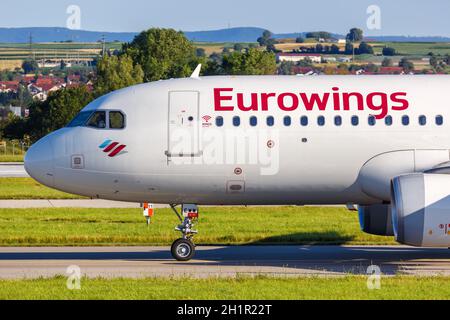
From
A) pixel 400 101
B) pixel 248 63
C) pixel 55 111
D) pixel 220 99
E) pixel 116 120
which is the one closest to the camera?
pixel 400 101

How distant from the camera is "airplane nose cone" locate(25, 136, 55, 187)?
27.4m

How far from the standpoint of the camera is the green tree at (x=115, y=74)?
105m

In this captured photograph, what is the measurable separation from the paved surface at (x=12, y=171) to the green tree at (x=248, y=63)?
37.5 metres

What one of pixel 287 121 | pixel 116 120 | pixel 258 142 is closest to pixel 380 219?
pixel 287 121

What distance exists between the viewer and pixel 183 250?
28.0 m

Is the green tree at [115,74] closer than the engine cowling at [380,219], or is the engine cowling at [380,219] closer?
the engine cowling at [380,219]

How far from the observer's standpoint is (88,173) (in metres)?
27.5

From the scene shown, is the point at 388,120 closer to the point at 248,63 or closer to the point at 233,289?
the point at 233,289

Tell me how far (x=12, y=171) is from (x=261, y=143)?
41240 mm

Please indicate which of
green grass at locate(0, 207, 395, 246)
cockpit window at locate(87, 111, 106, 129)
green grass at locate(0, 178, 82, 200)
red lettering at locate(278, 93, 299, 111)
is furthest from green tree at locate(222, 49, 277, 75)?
red lettering at locate(278, 93, 299, 111)

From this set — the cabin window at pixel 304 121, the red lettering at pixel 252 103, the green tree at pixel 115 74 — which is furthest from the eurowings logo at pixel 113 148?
the green tree at pixel 115 74

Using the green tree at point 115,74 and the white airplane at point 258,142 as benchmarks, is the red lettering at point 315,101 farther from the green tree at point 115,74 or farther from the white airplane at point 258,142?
the green tree at point 115,74
